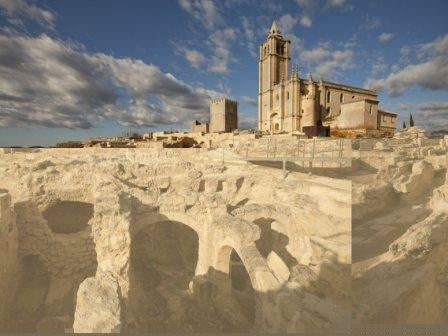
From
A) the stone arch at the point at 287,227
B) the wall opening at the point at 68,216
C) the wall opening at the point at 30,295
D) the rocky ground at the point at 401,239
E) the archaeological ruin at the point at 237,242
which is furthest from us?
the wall opening at the point at 68,216

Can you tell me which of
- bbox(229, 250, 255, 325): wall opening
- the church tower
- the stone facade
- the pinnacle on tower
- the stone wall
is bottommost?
bbox(229, 250, 255, 325): wall opening

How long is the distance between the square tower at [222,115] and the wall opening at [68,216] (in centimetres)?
3249

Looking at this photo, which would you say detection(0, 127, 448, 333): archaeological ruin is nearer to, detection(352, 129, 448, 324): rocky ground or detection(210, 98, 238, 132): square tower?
detection(352, 129, 448, 324): rocky ground

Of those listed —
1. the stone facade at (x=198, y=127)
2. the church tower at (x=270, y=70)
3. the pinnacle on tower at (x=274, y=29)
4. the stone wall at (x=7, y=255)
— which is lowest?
the stone wall at (x=7, y=255)

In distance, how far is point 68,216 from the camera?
14508mm

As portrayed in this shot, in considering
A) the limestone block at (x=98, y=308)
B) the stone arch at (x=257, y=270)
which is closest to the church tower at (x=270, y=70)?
the stone arch at (x=257, y=270)

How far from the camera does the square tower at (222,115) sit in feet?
150

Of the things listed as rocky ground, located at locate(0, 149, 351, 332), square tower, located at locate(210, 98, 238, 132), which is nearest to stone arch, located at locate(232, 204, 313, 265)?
rocky ground, located at locate(0, 149, 351, 332)

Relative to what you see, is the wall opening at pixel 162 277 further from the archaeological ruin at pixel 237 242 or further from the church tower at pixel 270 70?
the church tower at pixel 270 70

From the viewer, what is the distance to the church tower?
41.7 meters

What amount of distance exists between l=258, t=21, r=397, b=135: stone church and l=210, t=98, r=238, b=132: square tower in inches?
236

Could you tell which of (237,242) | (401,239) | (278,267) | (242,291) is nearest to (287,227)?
(278,267)

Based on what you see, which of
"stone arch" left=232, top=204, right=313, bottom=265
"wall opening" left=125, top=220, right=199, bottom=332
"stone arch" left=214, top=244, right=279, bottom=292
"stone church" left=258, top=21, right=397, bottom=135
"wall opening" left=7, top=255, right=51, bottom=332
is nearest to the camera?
"stone arch" left=214, top=244, right=279, bottom=292

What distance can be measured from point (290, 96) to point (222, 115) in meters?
13.3
